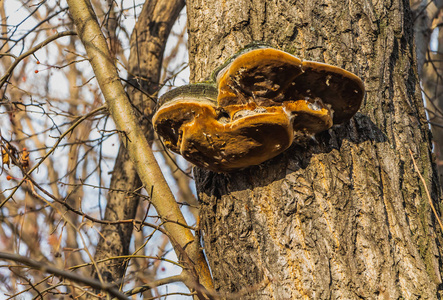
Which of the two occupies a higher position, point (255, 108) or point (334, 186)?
point (255, 108)

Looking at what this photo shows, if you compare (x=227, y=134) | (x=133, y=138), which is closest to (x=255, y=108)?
(x=227, y=134)

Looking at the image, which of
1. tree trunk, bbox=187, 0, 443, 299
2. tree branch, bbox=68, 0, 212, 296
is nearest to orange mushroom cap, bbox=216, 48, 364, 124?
tree trunk, bbox=187, 0, 443, 299

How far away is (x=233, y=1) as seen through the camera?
78.2 inches

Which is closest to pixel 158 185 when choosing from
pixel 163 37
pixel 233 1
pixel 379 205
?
pixel 233 1

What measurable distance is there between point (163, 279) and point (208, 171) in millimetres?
665

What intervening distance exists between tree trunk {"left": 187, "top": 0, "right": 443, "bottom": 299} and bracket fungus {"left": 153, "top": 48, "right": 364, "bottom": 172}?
0.12 m

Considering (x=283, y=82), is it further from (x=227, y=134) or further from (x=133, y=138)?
(x=133, y=138)

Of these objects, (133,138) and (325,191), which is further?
(133,138)

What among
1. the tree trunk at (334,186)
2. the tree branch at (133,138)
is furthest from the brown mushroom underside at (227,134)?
the tree branch at (133,138)

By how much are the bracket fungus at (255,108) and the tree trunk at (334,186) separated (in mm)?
124

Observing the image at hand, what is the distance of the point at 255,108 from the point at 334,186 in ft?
1.40

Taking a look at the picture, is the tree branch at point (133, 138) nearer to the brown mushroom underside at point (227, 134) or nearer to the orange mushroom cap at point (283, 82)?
the brown mushroom underside at point (227, 134)

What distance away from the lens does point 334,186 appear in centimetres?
167

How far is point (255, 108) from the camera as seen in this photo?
165 centimetres
